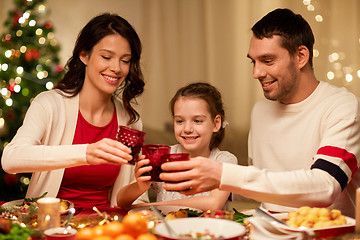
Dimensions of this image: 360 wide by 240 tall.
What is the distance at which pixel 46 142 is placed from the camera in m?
2.62

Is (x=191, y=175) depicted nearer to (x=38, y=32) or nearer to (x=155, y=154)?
(x=155, y=154)

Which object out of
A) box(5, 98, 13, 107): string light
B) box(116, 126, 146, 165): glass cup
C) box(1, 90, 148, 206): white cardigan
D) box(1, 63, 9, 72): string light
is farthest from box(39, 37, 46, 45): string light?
box(116, 126, 146, 165): glass cup

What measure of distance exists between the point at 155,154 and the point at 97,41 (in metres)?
1.26

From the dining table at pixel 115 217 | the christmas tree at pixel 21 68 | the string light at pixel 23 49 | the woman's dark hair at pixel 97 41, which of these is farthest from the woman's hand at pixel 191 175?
the string light at pixel 23 49

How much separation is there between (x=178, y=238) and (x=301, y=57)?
1508mm

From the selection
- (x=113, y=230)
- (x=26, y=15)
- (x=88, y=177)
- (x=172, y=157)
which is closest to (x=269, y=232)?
(x=172, y=157)

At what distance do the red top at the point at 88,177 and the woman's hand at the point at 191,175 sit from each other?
1.09 metres

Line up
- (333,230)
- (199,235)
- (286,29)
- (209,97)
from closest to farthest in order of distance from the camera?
(199,235) → (333,230) → (286,29) → (209,97)

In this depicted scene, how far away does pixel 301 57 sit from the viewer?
8.07 ft

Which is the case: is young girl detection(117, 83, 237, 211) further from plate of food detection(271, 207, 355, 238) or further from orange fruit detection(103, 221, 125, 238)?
orange fruit detection(103, 221, 125, 238)

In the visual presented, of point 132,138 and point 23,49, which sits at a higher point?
point 23,49

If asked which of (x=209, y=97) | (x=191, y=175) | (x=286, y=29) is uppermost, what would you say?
(x=286, y=29)

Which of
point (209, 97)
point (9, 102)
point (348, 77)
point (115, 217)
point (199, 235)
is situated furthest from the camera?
point (9, 102)

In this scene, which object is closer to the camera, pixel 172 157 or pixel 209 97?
pixel 172 157
